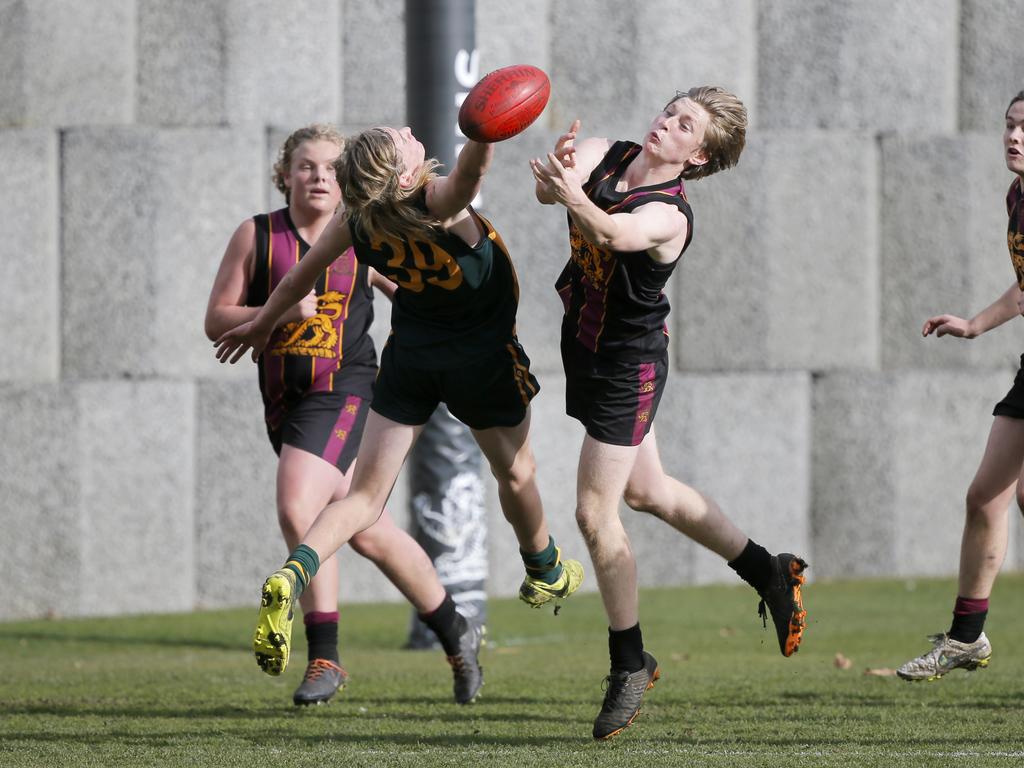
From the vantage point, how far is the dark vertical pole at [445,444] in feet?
24.3

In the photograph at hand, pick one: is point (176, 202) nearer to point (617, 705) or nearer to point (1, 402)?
point (1, 402)

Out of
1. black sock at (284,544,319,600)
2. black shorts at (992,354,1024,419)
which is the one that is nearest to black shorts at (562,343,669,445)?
black sock at (284,544,319,600)

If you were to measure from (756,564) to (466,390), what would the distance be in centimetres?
125

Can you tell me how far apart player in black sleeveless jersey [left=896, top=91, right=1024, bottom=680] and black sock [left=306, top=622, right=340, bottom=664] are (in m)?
2.18

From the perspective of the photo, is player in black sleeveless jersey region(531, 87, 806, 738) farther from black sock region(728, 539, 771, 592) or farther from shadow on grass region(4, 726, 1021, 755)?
black sock region(728, 539, 771, 592)

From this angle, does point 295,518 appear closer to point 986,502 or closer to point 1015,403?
point 986,502

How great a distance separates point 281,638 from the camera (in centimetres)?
401

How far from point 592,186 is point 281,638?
177cm

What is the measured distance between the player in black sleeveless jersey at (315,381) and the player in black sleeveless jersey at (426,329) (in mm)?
661

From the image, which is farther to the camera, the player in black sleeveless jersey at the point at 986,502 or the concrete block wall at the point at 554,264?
the concrete block wall at the point at 554,264

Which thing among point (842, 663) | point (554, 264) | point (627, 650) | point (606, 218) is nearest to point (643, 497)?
point (627, 650)

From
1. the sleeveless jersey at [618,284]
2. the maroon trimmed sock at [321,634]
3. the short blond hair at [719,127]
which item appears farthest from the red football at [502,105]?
the maroon trimmed sock at [321,634]

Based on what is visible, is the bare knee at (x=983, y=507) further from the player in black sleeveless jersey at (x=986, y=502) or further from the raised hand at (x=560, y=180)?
the raised hand at (x=560, y=180)

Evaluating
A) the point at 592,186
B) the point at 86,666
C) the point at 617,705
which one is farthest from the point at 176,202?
the point at 617,705
